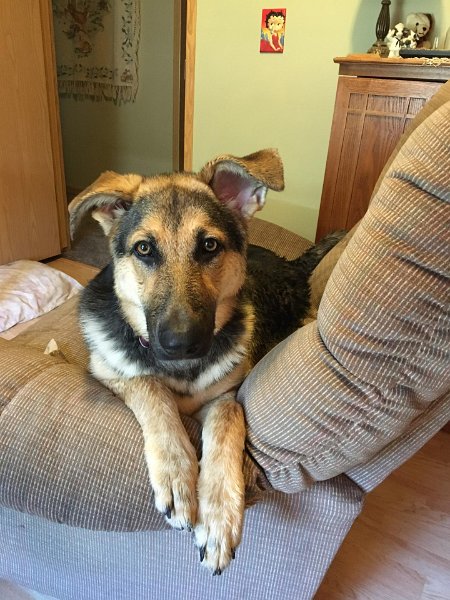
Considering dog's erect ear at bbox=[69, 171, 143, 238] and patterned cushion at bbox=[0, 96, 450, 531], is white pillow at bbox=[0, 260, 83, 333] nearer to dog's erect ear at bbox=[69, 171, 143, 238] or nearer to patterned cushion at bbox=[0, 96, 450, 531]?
dog's erect ear at bbox=[69, 171, 143, 238]

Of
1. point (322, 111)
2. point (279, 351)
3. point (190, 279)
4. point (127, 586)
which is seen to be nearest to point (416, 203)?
point (279, 351)

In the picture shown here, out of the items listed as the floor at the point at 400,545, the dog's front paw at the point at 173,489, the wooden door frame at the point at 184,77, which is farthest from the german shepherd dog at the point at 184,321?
the wooden door frame at the point at 184,77

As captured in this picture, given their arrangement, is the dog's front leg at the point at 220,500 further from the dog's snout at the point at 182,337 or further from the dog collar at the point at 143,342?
the dog collar at the point at 143,342

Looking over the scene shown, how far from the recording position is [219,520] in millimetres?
974

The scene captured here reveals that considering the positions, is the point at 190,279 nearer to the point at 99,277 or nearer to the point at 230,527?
the point at 99,277

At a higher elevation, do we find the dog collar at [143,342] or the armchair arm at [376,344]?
the armchair arm at [376,344]

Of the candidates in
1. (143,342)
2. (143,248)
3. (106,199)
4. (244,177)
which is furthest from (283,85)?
(143,342)

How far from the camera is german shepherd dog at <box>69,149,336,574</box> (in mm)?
993

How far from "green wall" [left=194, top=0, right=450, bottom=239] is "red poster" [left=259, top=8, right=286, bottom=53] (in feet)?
0.13

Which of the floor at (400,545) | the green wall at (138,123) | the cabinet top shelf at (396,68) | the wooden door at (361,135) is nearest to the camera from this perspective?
the floor at (400,545)

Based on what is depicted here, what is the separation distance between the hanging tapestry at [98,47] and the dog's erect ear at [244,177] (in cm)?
438

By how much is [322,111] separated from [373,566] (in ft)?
9.07

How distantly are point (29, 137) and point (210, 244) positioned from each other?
9.45 ft

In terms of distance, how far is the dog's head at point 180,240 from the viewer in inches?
45.5
